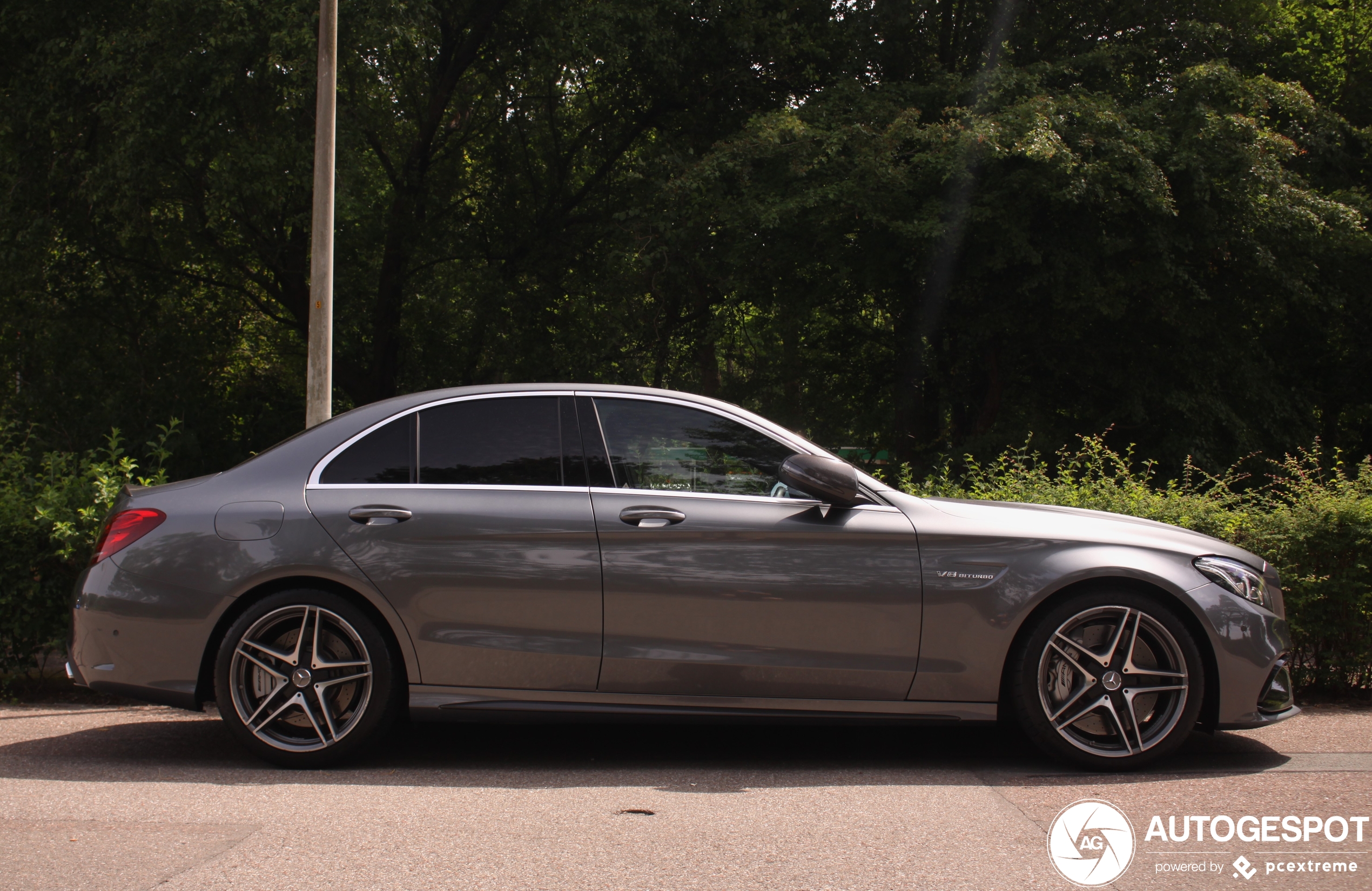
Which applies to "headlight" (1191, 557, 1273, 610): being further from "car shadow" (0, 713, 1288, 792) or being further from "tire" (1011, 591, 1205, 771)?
"car shadow" (0, 713, 1288, 792)

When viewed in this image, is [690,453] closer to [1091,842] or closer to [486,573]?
[486,573]

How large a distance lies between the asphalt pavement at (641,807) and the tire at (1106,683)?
0.15m

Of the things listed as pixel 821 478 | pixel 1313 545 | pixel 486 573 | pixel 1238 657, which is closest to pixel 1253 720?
pixel 1238 657

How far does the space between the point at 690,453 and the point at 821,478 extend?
1.98ft

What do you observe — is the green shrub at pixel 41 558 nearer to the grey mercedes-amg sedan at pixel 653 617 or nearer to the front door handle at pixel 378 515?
the grey mercedes-amg sedan at pixel 653 617

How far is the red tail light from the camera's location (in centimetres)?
477

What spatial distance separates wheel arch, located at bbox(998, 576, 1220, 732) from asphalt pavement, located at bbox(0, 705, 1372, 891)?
299mm

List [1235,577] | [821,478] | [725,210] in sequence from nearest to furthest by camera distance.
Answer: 1. [821,478]
2. [1235,577]
3. [725,210]

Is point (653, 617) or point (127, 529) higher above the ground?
point (127, 529)

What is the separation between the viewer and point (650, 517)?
4730 millimetres

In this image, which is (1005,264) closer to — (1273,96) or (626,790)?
(1273,96)

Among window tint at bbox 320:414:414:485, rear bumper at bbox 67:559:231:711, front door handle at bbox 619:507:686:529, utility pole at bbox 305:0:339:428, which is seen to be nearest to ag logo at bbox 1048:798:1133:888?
front door handle at bbox 619:507:686:529

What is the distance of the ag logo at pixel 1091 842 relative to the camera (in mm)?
3605

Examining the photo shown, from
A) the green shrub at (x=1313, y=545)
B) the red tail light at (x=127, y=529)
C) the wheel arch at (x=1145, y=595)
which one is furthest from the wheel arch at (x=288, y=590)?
the green shrub at (x=1313, y=545)
